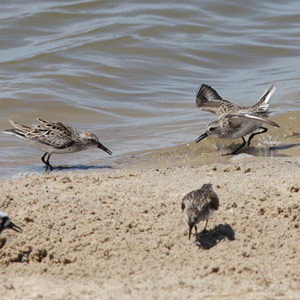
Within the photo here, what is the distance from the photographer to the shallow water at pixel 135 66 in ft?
39.9

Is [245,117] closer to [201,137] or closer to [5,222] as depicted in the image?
[201,137]

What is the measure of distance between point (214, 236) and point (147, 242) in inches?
25.3

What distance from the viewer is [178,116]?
43.0 ft

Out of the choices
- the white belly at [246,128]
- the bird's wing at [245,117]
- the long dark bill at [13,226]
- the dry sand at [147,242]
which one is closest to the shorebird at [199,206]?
the dry sand at [147,242]

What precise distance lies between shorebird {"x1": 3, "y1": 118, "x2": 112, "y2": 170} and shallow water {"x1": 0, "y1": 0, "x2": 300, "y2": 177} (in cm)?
35

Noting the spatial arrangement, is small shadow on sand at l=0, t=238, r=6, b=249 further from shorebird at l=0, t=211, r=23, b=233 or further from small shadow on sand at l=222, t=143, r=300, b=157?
small shadow on sand at l=222, t=143, r=300, b=157

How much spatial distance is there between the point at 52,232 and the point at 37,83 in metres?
9.09

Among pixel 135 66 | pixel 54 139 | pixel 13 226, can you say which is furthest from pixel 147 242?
pixel 135 66

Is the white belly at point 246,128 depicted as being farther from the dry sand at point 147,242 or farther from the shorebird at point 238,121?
the dry sand at point 147,242

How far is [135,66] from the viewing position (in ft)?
53.5

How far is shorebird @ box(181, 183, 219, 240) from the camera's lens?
5.43 meters

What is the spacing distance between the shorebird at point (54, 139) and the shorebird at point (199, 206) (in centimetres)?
480

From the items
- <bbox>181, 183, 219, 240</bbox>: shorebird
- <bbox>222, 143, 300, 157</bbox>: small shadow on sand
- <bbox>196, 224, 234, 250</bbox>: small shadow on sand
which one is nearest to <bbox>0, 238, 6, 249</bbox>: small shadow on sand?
<bbox>181, 183, 219, 240</bbox>: shorebird

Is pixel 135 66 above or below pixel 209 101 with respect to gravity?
above
